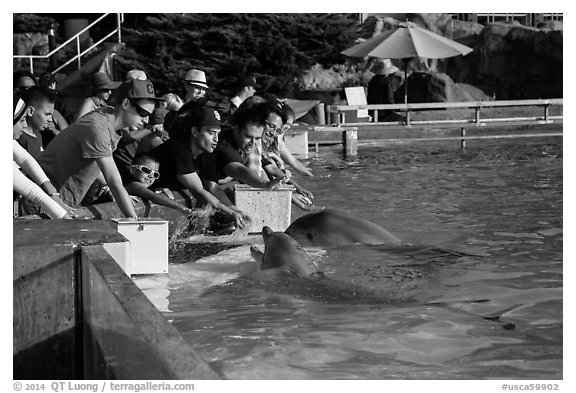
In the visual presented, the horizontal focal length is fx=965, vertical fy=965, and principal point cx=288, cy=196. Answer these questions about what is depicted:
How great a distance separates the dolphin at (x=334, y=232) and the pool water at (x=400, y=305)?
0.17 meters

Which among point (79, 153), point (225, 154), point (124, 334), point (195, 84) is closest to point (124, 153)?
point (225, 154)

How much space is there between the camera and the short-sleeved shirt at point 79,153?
6.49 metres

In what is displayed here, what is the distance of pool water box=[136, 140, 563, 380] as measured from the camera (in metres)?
4.98

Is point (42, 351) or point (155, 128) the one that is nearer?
point (42, 351)

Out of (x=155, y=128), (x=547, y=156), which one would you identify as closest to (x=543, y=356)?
(x=155, y=128)

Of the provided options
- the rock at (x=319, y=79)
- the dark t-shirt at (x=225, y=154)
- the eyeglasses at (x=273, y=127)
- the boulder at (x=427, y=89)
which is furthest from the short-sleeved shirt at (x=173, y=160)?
the boulder at (x=427, y=89)

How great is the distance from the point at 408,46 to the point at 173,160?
43.9ft

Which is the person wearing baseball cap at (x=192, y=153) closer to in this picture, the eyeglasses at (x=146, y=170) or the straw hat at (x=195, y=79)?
the eyeglasses at (x=146, y=170)

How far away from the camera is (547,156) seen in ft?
55.7

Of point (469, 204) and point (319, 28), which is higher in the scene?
point (319, 28)

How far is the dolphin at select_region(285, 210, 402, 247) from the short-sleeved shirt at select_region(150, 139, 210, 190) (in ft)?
3.50

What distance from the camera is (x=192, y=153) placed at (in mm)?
8047
